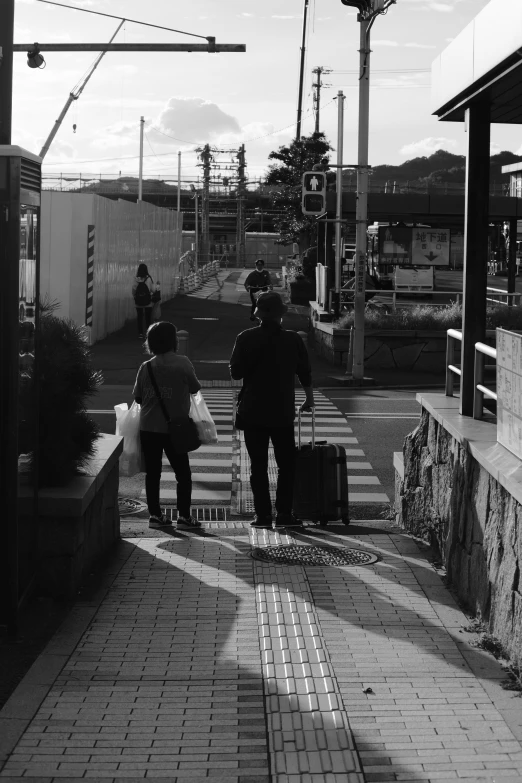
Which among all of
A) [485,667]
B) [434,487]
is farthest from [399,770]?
[434,487]

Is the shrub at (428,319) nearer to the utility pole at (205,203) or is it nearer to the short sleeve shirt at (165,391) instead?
the short sleeve shirt at (165,391)

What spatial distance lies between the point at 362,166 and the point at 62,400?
14.6 metres

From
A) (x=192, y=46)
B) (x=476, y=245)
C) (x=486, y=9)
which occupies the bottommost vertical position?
(x=476, y=245)

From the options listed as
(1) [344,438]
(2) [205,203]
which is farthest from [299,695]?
(2) [205,203]

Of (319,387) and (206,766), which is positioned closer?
(206,766)

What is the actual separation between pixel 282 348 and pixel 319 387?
40.2 ft

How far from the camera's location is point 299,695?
444 cm

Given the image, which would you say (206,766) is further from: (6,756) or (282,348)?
(282,348)

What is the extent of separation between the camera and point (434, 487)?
25.3 feet

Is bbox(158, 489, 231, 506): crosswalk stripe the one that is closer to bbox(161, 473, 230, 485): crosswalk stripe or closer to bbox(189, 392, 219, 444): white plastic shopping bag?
bbox(161, 473, 230, 485): crosswalk stripe

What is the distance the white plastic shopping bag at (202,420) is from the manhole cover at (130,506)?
1.43 m

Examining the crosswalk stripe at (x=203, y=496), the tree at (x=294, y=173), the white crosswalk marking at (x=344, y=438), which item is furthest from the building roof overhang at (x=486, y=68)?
the tree at (x=294, y=173)

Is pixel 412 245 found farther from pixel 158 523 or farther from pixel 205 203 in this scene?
pixel 205 203

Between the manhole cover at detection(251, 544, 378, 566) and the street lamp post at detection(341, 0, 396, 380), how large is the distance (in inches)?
501
